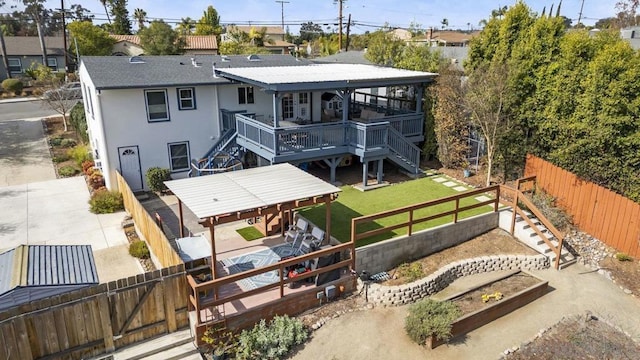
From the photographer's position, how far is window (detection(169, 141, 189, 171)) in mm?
18516

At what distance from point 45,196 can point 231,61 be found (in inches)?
420

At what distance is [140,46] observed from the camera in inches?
1901

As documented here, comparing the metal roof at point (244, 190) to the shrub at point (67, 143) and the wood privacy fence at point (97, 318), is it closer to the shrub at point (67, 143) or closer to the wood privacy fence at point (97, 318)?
the wood privacy fence at point (97, 318)

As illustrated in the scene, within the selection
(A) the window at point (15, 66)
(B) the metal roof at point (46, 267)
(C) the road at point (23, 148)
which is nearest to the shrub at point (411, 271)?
(B) the metal roof at point (46, 267)

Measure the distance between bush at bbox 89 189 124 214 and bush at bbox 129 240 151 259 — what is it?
4.08m

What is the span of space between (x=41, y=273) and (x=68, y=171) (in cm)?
1414

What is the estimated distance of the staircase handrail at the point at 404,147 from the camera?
1814cm

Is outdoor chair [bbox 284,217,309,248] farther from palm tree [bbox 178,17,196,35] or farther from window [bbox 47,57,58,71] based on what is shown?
palm tree [bbox 178,17,196,35]

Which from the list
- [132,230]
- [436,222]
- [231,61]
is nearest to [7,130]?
[231,61]

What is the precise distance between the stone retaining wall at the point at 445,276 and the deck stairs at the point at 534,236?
403mm

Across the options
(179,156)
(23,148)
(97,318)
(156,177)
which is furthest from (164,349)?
(23,148)

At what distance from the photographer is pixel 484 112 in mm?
16328

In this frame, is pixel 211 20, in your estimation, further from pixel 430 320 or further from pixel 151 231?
pixel 430 320

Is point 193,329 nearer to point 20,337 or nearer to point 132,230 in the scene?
point 20,337
